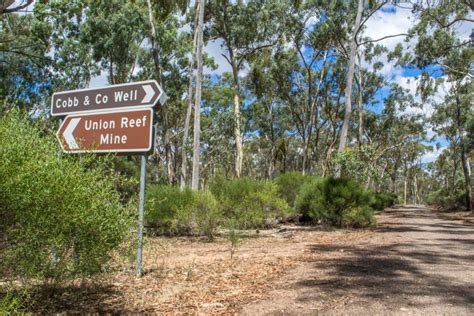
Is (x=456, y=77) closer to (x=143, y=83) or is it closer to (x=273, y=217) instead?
(x=273, y=217)

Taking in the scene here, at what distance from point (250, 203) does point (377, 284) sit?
7.33 meters

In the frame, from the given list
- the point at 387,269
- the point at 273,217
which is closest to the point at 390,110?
the point at 273,217

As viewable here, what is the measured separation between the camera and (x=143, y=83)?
5.96m

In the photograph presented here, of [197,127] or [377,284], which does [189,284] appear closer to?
[377,284]

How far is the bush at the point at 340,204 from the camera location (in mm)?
13750

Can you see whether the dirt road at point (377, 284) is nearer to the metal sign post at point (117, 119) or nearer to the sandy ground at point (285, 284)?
the sandy ground at point (285, 284)

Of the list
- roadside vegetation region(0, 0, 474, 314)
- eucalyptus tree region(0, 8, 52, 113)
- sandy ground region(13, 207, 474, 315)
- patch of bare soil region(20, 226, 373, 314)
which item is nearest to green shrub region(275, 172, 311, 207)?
roadside vegetation region(0, 0, 474, 314)

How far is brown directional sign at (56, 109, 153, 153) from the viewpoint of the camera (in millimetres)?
5875

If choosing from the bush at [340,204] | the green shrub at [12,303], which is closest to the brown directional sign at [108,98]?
the green shrub at [12,303]

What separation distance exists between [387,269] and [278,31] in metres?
25.9

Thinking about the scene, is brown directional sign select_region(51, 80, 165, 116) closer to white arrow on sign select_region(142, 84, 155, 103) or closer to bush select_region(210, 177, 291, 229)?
white arrow on sign select_region(142, 84, 155, 103)

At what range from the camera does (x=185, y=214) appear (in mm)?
11258

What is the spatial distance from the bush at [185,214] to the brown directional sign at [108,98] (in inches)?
191

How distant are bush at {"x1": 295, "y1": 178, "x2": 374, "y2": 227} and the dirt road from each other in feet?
16.0
